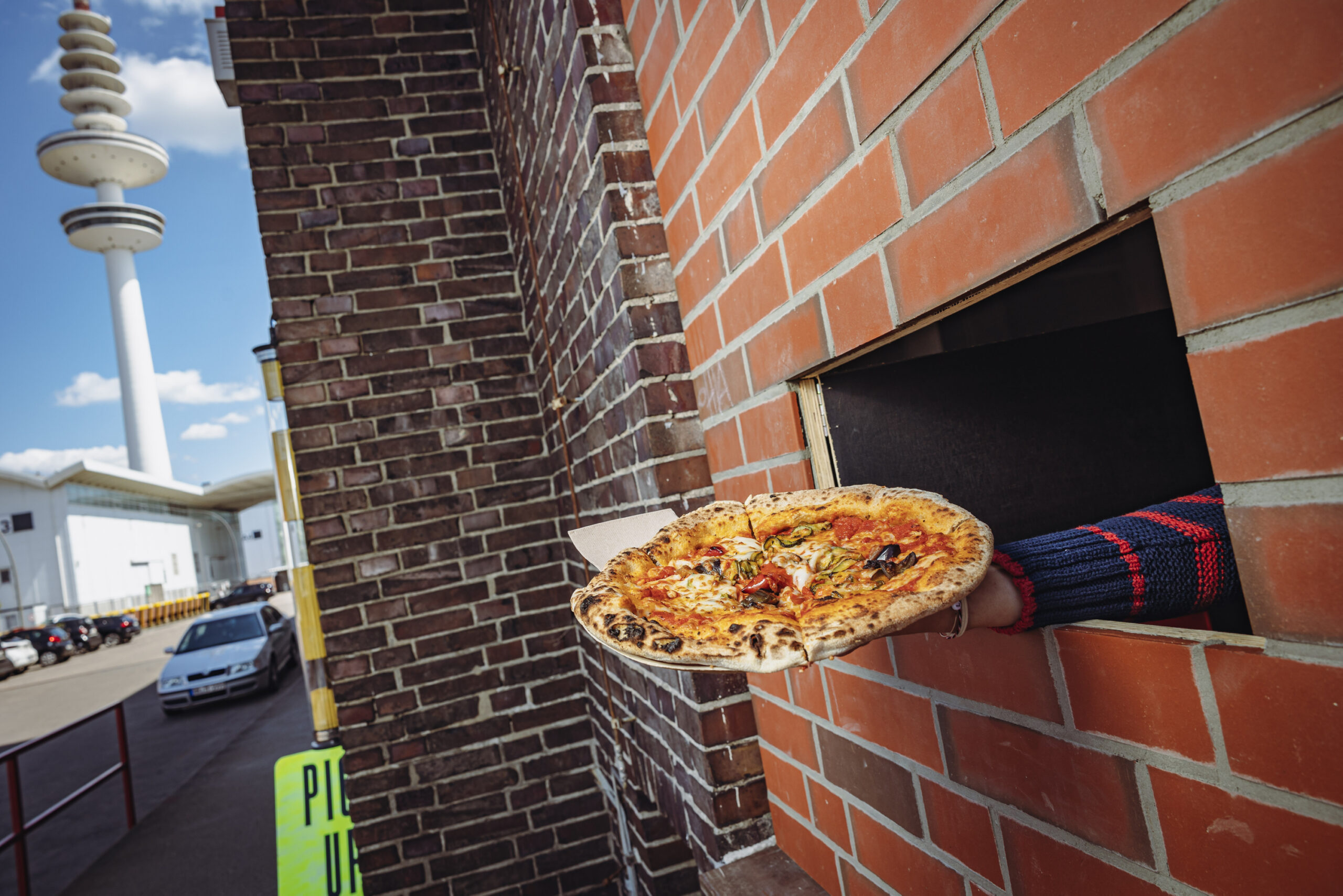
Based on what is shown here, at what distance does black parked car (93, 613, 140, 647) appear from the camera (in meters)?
23.3

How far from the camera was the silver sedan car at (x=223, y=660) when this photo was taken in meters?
10.8

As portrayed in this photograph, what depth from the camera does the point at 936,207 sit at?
35.7 inches

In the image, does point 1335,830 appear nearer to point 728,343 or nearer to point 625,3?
point 728,343

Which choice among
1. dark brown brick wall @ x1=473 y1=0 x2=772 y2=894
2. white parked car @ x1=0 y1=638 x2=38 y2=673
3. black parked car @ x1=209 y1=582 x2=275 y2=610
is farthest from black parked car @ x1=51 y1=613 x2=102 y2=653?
dark brown brick wall @ x1=473 y1=0 x2=772 y2=894

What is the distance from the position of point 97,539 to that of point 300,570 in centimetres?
4040

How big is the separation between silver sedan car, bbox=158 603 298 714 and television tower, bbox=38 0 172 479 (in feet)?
160

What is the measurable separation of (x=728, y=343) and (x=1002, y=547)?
31.4 inches

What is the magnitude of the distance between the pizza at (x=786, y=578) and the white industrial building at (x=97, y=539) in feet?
112

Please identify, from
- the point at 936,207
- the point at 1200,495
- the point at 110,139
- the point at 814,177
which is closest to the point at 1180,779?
the point at 1200,495

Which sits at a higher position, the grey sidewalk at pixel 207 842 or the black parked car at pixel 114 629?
the black parked car at pixel 114 629

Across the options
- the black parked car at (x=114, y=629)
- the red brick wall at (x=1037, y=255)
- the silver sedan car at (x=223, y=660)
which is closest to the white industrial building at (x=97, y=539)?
the black parked car at (x=114, y=629)

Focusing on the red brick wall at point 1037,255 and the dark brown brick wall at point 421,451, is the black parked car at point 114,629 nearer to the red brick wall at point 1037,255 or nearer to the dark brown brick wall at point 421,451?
the dark brown brick wall at point 421,451

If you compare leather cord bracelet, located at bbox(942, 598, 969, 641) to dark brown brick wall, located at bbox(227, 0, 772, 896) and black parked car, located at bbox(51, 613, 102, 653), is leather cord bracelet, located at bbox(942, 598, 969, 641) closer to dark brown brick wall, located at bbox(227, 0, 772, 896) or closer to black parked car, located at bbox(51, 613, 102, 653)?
dark brown brick wall, located at bbox(227, 0, 772, 896)

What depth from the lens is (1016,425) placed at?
1318 millimetres
